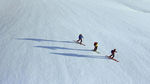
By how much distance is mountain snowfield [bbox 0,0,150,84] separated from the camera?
13.1m

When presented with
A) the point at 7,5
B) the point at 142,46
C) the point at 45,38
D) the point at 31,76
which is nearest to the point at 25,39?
the point at 45,38

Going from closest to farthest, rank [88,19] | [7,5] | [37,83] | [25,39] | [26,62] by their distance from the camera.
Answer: [37,83] → [26,62] → [25,39] → [88,19] → [7,5]

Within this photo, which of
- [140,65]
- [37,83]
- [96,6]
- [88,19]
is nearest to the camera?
[37,83]

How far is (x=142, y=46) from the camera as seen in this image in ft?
62.7

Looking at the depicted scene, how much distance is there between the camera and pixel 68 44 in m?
17.8

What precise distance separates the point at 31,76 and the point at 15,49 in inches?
190

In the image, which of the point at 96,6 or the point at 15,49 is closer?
the point at 15,49

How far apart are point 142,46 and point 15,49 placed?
14152 millimetres

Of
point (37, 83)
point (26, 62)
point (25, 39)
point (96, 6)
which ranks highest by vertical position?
point (96, 6)

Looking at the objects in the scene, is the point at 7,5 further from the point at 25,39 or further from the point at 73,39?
the point at 73,39

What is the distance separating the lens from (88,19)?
2689 centimetres

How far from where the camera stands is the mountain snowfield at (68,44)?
13.1 meters

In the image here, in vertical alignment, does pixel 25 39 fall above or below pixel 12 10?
below

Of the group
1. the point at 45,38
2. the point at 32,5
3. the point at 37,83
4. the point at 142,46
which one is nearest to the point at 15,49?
the point at 45,38
